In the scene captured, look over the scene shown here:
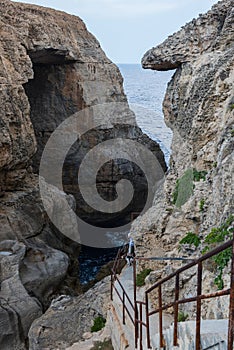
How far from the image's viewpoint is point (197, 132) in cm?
1169

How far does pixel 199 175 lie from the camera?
1062 centimetres

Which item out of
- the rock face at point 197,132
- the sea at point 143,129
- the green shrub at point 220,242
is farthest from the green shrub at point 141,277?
the sea at point 143,129

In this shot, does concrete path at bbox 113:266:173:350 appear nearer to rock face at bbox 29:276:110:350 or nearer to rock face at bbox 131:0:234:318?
rock face at bbox 131:0:234:318

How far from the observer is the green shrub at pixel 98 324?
1117cm

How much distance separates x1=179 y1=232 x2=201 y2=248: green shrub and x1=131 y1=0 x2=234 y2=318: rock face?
0.45 ft

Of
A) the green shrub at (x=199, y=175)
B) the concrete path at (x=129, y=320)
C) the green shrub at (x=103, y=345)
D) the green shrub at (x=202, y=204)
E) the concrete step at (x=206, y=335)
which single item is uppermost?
the green shrub at (x=199, y=175)

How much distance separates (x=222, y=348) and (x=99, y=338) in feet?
20.9

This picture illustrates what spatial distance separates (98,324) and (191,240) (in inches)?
148

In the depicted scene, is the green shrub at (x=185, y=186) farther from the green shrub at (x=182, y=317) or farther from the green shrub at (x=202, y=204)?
the green shrub at (x=182, y=317)

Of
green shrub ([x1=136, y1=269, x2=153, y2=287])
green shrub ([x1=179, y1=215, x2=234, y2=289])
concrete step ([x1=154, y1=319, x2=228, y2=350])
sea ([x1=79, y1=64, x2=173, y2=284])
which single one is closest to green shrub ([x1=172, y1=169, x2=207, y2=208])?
green shrub ([x1=136, y1=269, x2=153, y2=287])

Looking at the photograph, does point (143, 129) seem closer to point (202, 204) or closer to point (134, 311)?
point (202, 204)

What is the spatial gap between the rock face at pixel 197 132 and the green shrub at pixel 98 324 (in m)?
2.09

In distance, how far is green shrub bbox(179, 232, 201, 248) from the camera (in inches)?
365

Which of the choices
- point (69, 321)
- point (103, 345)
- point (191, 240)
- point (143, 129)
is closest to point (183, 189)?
point (191, 240)
